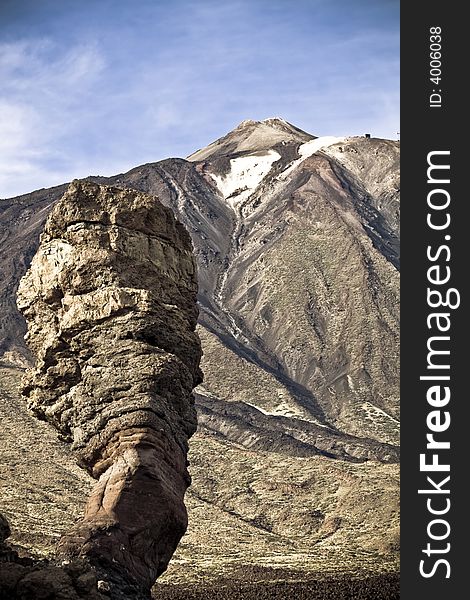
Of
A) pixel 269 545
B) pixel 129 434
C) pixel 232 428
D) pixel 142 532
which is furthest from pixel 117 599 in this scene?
pixel 232 428

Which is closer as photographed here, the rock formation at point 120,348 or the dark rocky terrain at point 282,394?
the rock formation at point 120,348

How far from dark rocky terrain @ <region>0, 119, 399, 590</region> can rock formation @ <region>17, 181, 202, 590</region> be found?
9172 mm

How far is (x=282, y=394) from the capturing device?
130 metres

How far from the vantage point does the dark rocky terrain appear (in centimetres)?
4872

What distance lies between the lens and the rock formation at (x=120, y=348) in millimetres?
21234

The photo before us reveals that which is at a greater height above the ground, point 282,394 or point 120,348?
point 282,394

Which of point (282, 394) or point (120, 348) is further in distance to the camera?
point (282, 394)

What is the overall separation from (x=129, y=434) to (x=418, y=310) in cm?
892

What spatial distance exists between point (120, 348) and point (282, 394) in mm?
107701

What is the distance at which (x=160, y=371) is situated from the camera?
22.6 m

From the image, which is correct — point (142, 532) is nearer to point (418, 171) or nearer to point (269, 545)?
point (418, 171)

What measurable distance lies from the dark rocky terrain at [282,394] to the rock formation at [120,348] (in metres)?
9.17

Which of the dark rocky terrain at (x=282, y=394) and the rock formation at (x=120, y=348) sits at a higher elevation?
the dark rocky terrain at (x=282, y=394)

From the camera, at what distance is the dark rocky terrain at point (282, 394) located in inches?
1918
